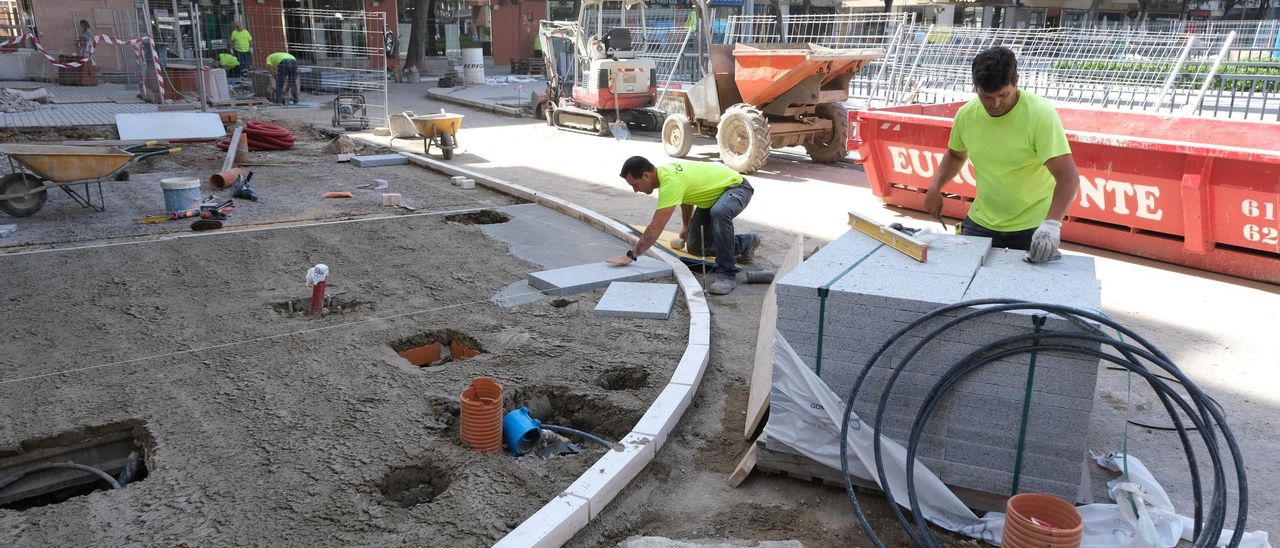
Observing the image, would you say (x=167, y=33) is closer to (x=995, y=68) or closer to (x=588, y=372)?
(x=588, y=372)

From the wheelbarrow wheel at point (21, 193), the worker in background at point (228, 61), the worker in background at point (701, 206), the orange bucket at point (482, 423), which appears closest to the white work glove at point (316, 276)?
the orange bucket at point (482, 423)

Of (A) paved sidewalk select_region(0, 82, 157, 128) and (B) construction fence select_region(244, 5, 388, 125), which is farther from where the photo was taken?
(B) construction fence select_region(244, 5, 388, 125)

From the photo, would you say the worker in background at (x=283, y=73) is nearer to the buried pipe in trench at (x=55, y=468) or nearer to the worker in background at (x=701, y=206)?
the worker in background at (x=701, y=206)

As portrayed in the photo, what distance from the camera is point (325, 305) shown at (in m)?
5.83

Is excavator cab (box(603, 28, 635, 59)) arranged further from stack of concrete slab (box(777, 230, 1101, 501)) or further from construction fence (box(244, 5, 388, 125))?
stack of concrete slab (box(777, 230, 1101, 501))

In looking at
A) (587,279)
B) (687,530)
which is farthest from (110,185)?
(687,530)

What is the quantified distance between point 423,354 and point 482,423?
→ 1565 mm

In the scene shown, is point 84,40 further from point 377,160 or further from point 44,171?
point 44,171

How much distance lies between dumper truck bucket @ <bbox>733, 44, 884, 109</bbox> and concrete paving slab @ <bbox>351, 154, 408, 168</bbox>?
16.5ft

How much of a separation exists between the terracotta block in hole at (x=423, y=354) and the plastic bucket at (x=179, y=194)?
4.54 meters

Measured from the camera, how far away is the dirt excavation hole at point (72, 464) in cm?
375

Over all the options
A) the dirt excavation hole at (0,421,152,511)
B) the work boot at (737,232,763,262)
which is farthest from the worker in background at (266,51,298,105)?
the dirt excavation hole at (0,421,152,511)

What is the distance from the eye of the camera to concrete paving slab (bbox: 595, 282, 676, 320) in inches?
225

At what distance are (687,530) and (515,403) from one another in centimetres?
136
